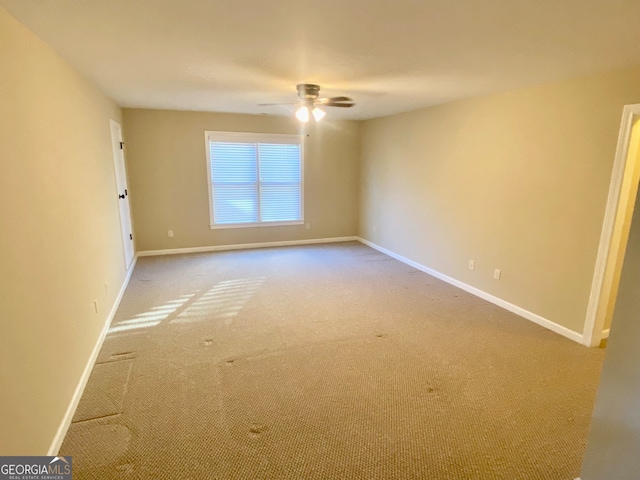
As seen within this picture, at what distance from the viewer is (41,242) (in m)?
1.95

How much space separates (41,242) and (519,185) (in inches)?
157

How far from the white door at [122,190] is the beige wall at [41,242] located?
4.55 feet

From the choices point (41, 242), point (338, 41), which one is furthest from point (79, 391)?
point (338, 41)

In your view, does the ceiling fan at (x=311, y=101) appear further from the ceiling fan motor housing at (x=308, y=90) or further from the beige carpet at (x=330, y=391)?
the beige carpet at (x=330, y=391)

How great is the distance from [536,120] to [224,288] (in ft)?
12.6

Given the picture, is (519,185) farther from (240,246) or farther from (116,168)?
(116,168)

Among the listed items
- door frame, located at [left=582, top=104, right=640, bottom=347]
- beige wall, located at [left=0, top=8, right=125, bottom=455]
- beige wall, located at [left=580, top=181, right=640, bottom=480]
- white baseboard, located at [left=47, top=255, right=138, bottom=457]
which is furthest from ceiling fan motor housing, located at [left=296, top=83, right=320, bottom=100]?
white baseboard, located at [left=47, top=255, right=138, bottom=457]

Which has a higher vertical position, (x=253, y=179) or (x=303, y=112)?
(x=303, y=112)

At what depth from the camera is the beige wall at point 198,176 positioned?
216 inches

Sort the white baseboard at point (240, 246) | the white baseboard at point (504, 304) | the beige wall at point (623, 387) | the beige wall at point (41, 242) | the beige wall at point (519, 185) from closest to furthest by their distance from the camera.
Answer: the beige wall at point (623, 387) → the beige wall at point (41, 242) → the beige wall at point (519, 185) → the white baseboard at point (504, 304) → the white baseboard at point (240, 246)

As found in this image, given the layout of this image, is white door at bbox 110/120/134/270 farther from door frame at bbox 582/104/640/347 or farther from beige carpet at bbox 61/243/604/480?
door frame at bbox 582/104/640/347

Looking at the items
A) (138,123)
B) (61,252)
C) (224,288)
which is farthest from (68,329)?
(138,123)

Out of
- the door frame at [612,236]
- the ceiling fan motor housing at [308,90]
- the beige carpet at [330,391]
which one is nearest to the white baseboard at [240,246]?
the beige carpet at [330,391]

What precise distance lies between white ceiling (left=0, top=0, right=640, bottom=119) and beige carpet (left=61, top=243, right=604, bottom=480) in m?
2.27
